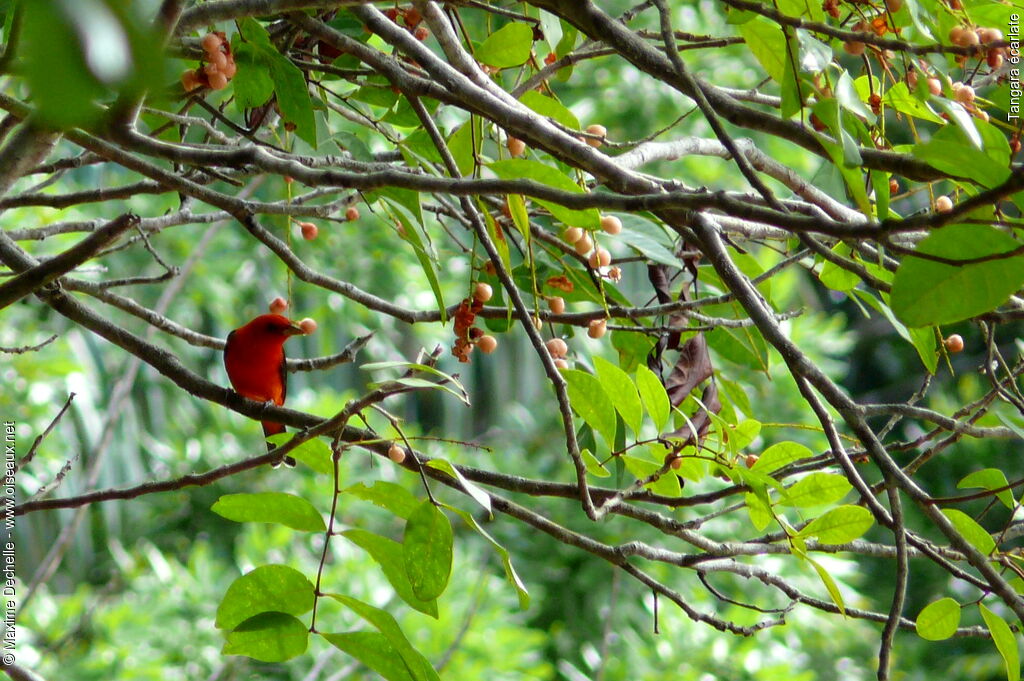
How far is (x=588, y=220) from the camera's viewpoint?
1357 mm

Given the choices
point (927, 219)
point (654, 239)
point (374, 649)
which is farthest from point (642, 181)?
point (374, 649)

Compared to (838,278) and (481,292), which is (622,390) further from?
(838,278)

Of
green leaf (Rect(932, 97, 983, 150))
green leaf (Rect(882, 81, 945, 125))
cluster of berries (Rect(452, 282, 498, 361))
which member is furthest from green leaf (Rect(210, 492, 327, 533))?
green leaf (Rect(882, 81, 945, 125))

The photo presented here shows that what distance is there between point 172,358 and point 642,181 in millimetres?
918

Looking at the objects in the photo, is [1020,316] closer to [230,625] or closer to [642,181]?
[642,181]

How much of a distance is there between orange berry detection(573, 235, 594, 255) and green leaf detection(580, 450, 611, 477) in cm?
32

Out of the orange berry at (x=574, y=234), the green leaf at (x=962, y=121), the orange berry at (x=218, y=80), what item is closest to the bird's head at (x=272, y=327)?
the orange berry at (x=574, y=234)

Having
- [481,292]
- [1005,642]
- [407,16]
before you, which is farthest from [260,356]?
[1005,642]

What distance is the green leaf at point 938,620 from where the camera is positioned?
145 cm

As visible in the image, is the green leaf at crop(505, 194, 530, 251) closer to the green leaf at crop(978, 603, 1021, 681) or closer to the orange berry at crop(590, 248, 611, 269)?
the orange berry at crop(590, 248, 611, 269)

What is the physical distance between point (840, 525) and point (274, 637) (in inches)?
30.9

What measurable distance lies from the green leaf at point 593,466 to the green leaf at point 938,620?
19.1 inches

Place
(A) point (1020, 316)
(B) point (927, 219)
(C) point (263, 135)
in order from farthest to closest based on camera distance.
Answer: (C) point (263, 135) < (A) point (1020, 316) < (B) point (927, 219)

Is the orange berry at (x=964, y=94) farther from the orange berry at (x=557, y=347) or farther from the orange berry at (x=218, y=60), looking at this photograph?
the orange berry at (x=218, y=60)
